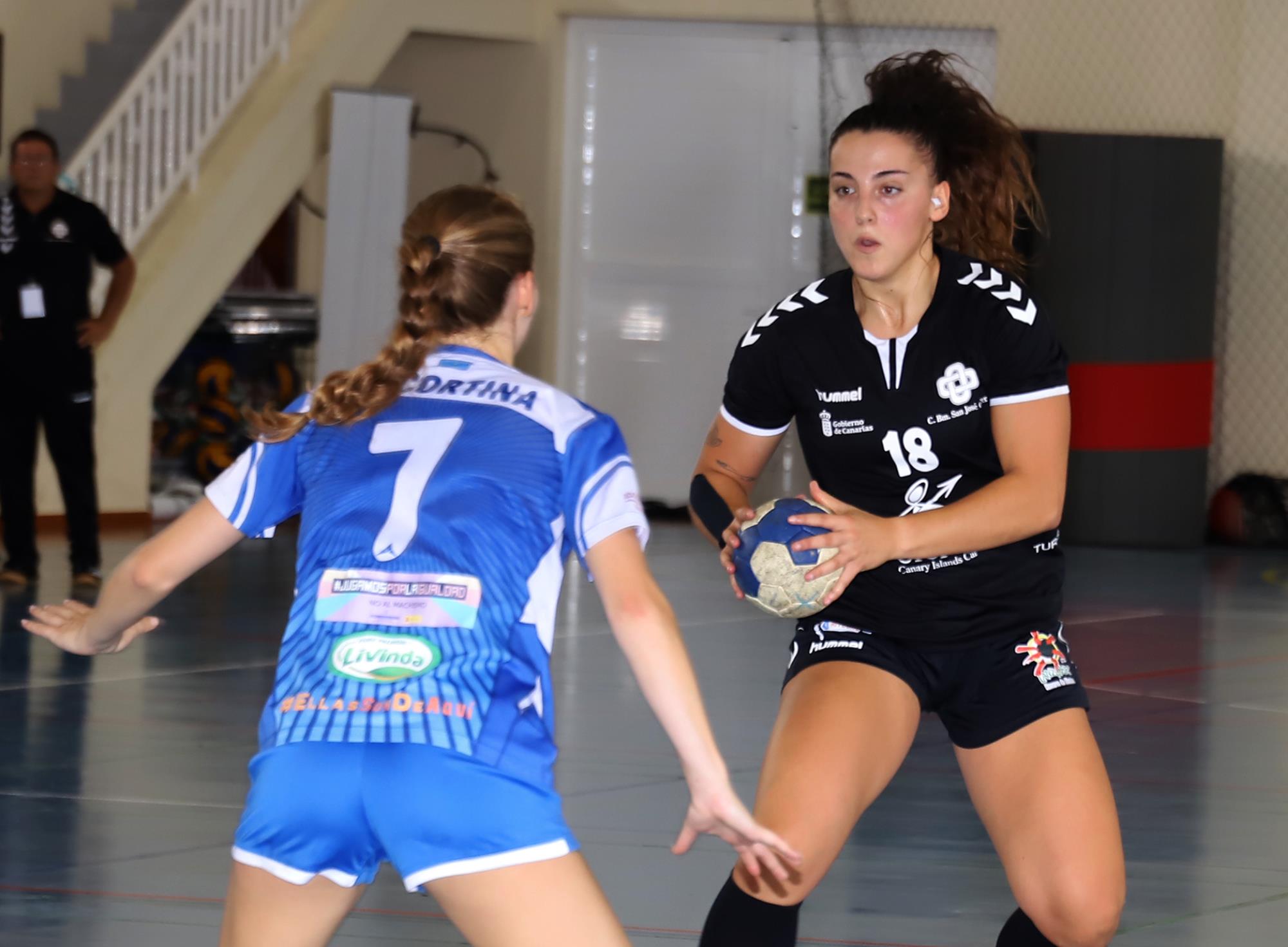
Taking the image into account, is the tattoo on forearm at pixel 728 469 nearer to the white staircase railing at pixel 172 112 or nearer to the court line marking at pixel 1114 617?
the court line marking at pixel 1114 617

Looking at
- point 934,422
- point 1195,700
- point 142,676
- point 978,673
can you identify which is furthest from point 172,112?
point 978,673

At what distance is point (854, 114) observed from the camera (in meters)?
3.42

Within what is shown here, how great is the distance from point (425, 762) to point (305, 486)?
45 centimetres

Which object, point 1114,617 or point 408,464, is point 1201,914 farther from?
point 1114,617

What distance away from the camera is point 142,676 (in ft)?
23.4

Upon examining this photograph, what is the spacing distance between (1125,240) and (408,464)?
427 inches

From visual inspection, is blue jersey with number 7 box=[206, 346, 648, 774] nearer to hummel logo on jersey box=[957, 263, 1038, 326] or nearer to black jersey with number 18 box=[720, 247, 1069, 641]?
black jersey with number 18 box=[720, 247, 1069, 641]

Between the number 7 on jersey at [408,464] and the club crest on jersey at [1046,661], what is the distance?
1.30m

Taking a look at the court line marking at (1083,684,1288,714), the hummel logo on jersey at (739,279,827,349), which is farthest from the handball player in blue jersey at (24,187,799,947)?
the court line marking at (1083,684,1288,714)

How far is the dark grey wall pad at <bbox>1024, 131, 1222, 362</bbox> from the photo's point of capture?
12.6m

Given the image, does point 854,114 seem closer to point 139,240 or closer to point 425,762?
point 425,762

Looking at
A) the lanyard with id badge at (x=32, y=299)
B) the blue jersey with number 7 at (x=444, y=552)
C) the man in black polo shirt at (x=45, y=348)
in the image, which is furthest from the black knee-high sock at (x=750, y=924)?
the lanyard with id badge at (x=32, y=299)

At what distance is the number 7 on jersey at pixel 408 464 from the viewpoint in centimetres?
235

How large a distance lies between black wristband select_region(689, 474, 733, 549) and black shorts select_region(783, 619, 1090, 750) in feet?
0.84
